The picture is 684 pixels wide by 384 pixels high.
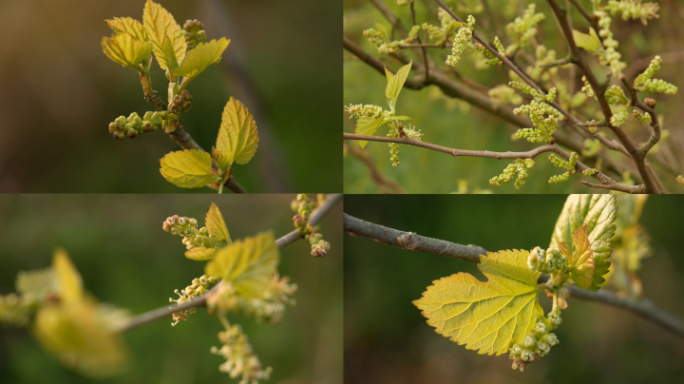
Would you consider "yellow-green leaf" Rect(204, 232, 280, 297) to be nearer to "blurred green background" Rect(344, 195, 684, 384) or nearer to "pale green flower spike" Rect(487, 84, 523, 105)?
"pale green flower spike" Rect(487, 84, 523, 105)

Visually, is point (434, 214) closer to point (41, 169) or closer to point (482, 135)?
point (482, 135)

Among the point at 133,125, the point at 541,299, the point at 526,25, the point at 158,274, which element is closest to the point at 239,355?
the point at 133,125

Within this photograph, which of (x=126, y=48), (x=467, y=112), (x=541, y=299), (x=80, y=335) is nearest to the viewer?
(x=80, y=335)

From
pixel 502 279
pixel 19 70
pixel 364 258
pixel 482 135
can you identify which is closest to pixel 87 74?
pixel 19 70

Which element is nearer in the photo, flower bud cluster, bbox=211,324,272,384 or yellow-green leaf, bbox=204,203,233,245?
flower bud cluster, bbox=211,324,272,384

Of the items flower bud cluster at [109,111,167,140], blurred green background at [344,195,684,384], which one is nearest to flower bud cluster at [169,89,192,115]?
flower bud cluster at [109,111,167,140]

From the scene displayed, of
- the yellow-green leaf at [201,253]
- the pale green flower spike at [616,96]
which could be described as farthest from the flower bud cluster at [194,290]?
the pale green flower spike at [616,96]

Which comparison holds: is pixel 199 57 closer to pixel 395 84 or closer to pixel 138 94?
pixel 395 84

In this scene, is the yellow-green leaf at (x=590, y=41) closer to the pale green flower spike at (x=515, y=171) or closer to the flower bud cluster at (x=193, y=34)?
the pale green flower spike at (x=515, y=171)
